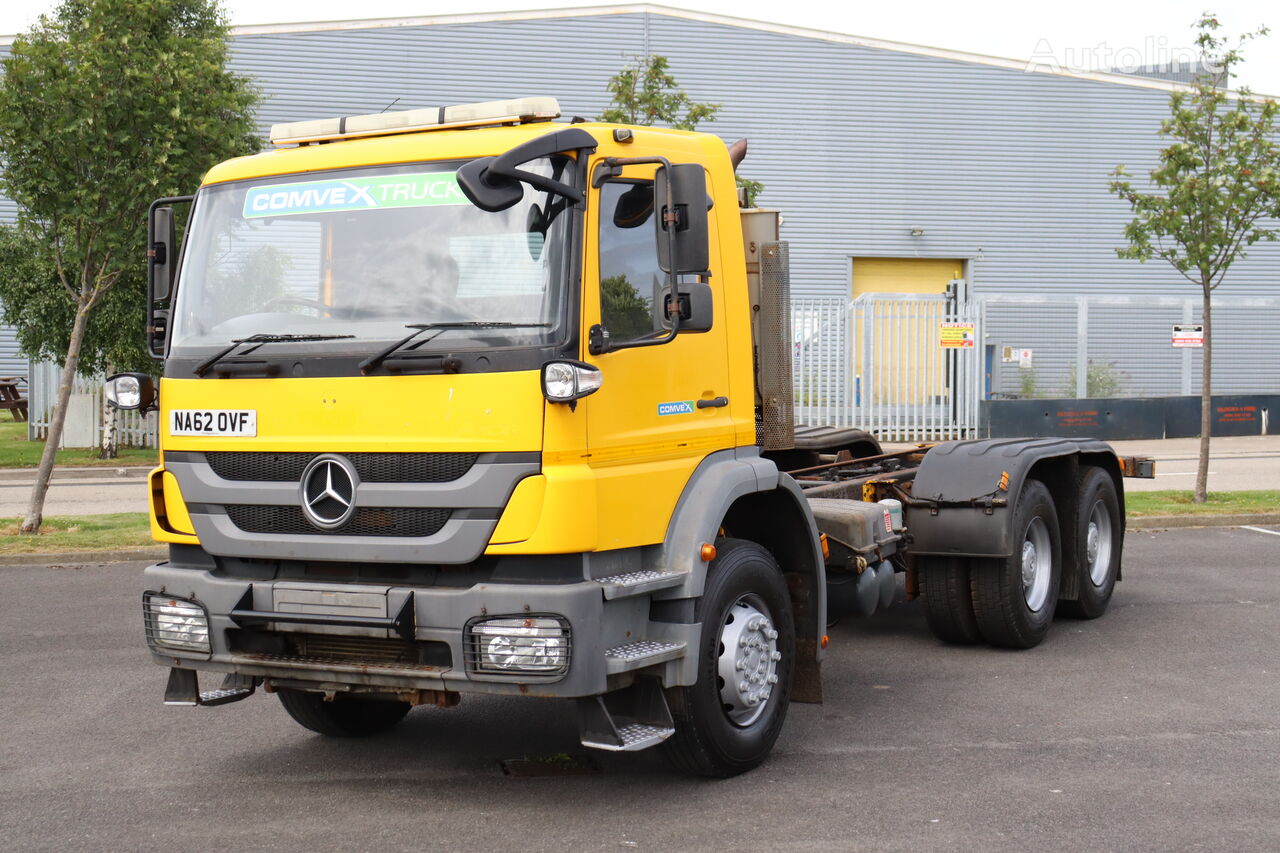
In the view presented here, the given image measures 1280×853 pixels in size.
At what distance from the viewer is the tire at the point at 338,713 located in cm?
653

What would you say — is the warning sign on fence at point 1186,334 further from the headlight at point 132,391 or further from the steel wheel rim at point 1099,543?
the headlight at point 132,391

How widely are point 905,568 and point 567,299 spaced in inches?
161

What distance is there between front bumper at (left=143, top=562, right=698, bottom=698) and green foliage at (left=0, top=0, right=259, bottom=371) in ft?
29.8

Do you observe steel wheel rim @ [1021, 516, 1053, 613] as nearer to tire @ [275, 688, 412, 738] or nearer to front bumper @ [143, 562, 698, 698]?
front bumper @ [143, 562, 698, 698]

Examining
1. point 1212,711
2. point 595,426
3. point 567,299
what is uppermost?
point 567,299

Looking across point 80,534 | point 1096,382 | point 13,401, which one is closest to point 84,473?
point 80,534

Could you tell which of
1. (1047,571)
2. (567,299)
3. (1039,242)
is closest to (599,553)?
(567,299)

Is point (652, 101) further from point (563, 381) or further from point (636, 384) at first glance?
point (563, 381)

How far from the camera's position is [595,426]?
5215 millimetres

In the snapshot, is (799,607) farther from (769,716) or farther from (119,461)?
(119,461)

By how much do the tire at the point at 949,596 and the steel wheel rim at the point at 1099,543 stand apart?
58.7 inches

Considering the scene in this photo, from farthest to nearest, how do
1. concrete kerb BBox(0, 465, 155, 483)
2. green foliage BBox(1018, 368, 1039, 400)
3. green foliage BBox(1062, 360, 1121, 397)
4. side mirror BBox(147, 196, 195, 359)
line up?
green foliage BBox(1018, 368, 1039, 400)
green foliage BBox(1062, 360, 1121, 397)
concrete kerb BBox(0, 465, 155, 483)
side mirror BBox(147, 196, 195, 359)

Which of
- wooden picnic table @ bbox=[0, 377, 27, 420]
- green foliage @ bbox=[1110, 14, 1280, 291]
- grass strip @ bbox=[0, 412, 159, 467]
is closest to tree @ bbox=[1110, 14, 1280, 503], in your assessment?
green foliage @ bbox=[1110, 14, 1280, 291]

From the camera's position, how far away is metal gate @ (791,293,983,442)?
2622 centimetres
